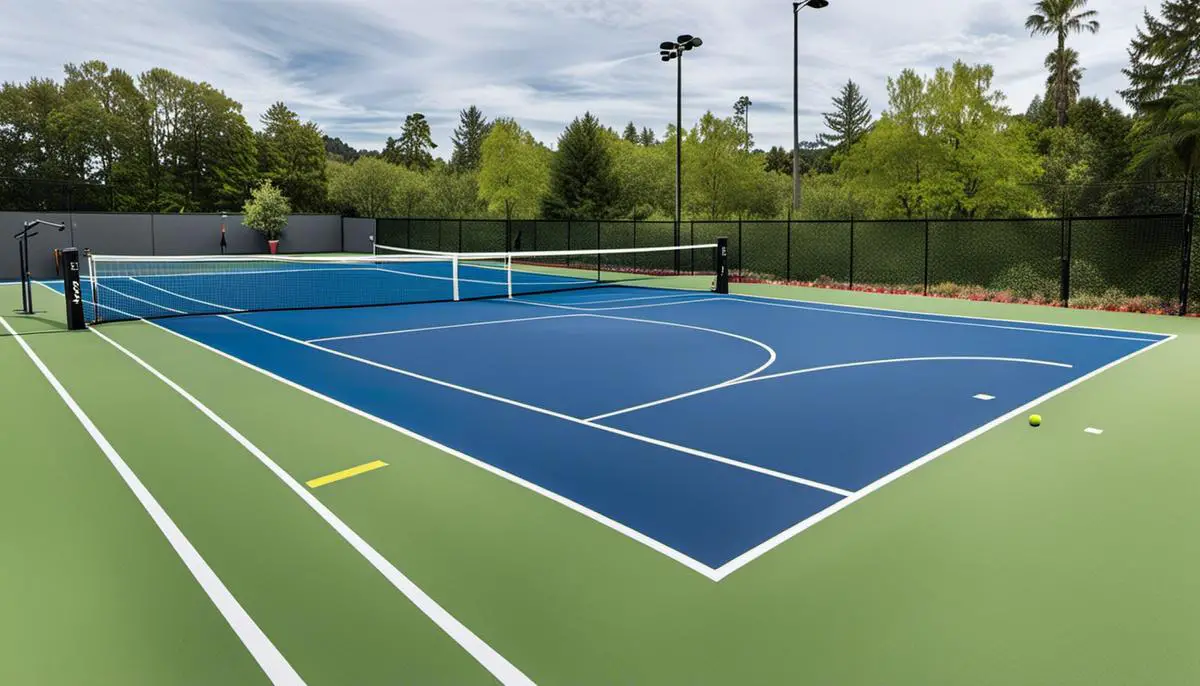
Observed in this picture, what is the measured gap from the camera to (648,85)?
206 ft

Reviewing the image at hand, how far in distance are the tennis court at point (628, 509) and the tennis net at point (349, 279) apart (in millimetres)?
6848

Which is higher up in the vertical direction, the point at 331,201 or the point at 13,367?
the point at 331,201

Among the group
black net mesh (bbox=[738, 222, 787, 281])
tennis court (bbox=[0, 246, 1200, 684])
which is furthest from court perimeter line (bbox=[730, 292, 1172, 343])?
black net mesh (bbox=[738, 222, 787, 281])

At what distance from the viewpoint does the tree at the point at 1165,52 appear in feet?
114

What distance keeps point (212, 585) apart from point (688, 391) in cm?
576

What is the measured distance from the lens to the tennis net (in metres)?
18.4

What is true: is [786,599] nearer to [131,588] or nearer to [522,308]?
[131,588]

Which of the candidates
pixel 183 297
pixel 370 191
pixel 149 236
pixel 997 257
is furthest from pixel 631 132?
pixel 183 297

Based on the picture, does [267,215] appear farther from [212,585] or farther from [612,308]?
[212,585]

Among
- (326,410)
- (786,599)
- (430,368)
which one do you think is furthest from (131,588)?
(430,368)

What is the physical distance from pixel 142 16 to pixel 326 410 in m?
48.2

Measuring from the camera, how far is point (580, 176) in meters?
46.2

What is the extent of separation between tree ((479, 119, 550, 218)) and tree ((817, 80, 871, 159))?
5518 centimetres

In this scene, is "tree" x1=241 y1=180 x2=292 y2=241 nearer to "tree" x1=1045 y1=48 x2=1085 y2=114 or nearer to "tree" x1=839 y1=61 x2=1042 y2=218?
"tree" x1=839 y1=61 x2=1042 y2=218
